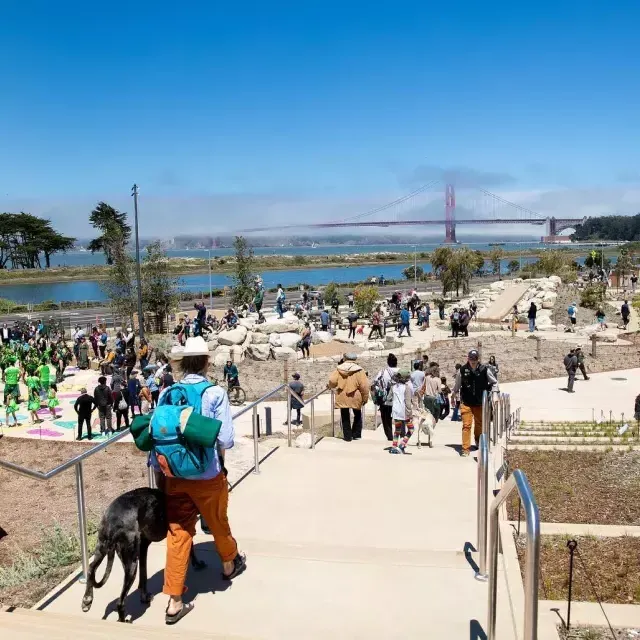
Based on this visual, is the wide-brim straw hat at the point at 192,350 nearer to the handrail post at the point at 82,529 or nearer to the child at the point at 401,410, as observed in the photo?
the handrail post at the point at 82,529

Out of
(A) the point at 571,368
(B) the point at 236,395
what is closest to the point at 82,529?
(B) the point at 236,395

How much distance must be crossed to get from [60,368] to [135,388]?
7.38m

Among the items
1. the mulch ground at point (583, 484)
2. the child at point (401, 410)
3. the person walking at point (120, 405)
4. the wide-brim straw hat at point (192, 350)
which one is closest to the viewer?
the wide-brim straw hat at point (192, 350)

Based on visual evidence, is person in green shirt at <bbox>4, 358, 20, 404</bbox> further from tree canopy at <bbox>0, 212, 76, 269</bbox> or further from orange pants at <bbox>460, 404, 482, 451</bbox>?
tree canopy at <bbox>0, 212, 76, 269</bbox>

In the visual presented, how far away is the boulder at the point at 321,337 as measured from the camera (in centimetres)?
2502

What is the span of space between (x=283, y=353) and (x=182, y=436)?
18990 millimetres

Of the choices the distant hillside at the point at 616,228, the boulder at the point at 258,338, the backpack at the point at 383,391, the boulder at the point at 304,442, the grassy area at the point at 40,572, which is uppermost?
the distant hillside at the point at 616,228

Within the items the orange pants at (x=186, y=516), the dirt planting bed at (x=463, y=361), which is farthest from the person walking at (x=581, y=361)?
the orange pants at (x=186, y=516)

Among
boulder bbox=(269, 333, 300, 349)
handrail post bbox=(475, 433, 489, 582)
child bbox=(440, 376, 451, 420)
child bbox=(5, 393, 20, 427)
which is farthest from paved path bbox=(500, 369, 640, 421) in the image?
child bbox=(5, 393, 20, 427)

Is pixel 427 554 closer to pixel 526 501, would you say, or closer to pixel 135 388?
pixel 526 501

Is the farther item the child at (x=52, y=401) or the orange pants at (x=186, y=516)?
the child at (x=52, y=401)

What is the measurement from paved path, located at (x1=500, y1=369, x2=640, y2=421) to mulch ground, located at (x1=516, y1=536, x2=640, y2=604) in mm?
9188

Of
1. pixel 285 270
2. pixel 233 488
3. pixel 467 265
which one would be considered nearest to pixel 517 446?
pixel 233 488

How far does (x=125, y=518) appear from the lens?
12.5ft
